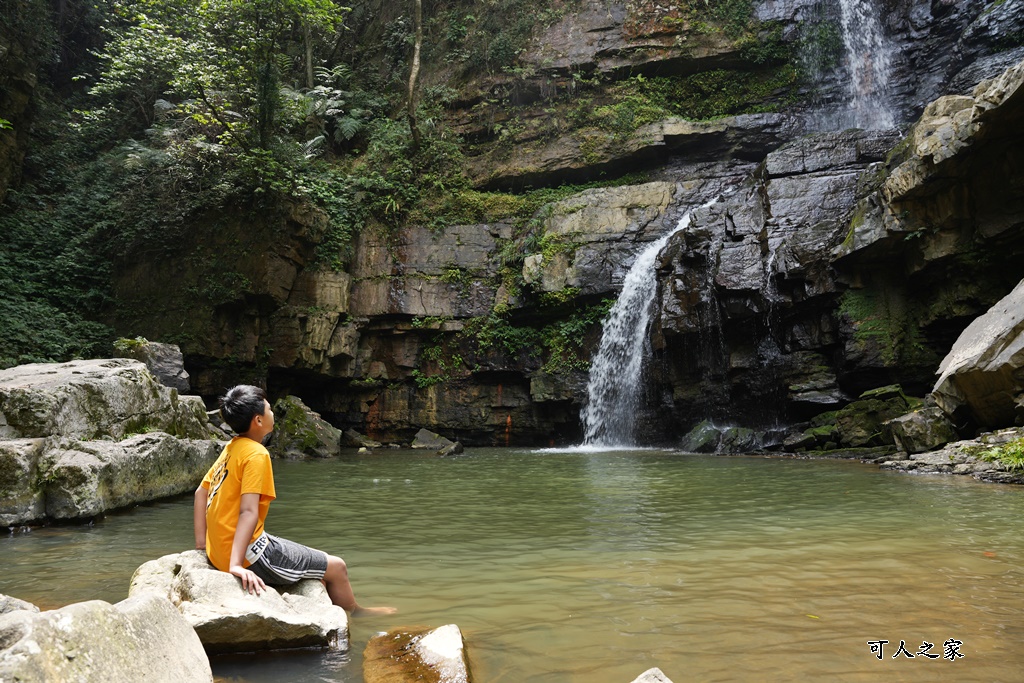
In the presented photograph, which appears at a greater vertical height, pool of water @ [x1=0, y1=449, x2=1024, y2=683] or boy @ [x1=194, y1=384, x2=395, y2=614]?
boy @ [x1=194, y1=384, x2=395, y2=614]

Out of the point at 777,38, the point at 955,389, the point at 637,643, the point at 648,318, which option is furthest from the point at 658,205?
the point at 637,643

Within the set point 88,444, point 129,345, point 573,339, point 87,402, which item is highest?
point 573,339

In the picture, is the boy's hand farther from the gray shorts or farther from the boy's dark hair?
the boy's dark hair

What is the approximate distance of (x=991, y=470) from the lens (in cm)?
866

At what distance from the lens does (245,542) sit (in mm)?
3363

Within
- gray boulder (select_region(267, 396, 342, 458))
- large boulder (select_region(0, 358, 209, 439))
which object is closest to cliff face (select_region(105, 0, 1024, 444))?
gray boulder (select_region(267, 396, 342, 458))

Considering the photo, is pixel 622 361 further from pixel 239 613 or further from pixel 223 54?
pixel 239 613

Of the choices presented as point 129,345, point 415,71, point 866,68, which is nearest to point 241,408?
point 129,345

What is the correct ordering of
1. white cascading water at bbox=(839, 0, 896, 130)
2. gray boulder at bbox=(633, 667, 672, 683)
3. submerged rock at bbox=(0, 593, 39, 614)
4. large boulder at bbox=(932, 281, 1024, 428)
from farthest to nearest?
white cascading water at bbox=(839, 0, 896, 130) → large boulder at bbox=(932, 281, 1024, 428) → submerged rock at bbox=(0, 593, 39, 614) → gray boulder at bbox=(633, 667, 672, 683)

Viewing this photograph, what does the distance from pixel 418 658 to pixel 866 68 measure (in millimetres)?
23368

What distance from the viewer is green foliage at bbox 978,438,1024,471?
838 cm

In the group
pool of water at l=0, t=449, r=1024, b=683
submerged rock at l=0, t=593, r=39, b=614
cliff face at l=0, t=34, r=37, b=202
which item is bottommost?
pool of water at l=0, t=449, r=1024, b=683

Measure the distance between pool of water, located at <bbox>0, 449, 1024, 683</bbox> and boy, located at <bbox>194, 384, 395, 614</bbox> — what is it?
1.51 feet

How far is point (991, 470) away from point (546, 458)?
7744 millimetres
